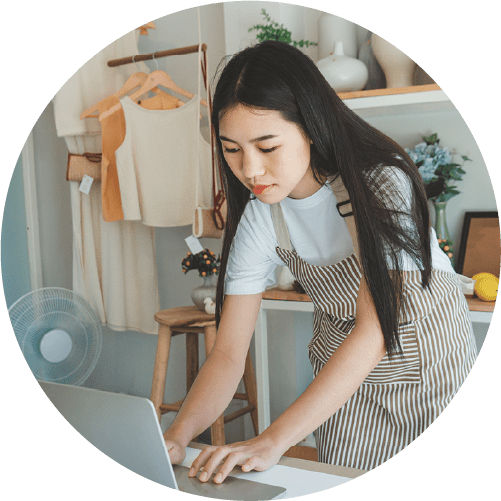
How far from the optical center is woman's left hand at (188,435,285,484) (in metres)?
0.80

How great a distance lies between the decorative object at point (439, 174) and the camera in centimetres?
188

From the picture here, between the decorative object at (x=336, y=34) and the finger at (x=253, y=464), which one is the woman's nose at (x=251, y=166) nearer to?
the finger at (x=253, y=464)

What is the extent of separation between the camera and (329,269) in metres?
1.14

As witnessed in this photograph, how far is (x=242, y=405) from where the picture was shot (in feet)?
8.48

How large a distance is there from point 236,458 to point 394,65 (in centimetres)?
138

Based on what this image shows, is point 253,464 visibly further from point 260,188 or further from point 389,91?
point 389,91

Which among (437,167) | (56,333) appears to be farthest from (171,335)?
(437,167)

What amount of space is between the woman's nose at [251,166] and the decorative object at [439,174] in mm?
1100

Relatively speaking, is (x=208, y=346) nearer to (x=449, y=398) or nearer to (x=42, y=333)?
(x=42, y=333)

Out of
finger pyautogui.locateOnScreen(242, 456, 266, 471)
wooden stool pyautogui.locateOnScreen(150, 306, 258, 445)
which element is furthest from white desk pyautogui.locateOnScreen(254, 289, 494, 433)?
finger pyautogui.locateOnScreen(242, 456, 266, 471)

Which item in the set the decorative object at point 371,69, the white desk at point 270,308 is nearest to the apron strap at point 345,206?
the white desk at point 270,308

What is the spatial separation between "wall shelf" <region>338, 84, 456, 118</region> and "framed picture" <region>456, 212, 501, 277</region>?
389 millimetres

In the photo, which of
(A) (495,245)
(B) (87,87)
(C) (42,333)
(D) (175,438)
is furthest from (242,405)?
(D) (175,438)

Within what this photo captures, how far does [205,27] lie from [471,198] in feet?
4.16
